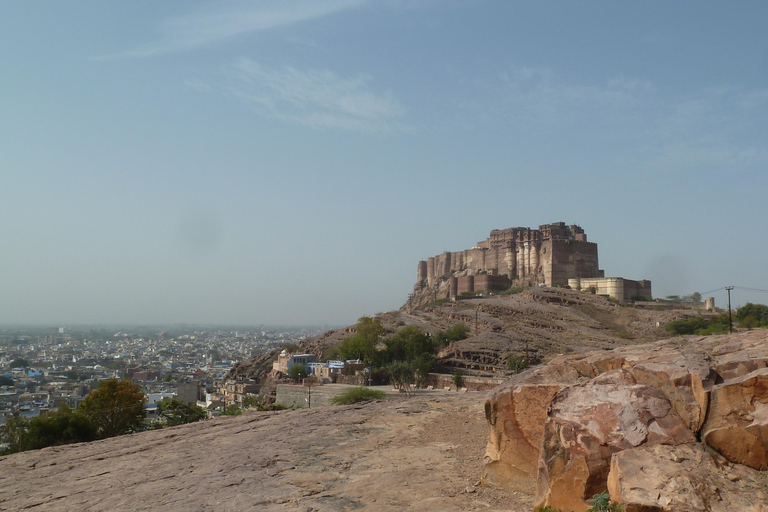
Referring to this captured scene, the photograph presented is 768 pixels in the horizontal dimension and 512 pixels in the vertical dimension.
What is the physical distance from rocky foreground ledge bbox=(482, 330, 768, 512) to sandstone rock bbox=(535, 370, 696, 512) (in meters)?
0.01

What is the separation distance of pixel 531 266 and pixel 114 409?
57.9m

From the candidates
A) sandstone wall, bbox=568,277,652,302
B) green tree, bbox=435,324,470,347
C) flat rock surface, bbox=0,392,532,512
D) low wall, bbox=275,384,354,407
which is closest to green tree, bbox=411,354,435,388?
low wall, bbox=275,384,354,407

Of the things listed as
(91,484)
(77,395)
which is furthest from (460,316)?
(91,484)

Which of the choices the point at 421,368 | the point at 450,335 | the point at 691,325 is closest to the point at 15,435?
the point at 421,368

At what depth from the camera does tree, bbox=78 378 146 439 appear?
26156mm

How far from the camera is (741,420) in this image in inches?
260

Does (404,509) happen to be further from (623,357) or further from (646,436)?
(623,357)

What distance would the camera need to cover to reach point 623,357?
891cm

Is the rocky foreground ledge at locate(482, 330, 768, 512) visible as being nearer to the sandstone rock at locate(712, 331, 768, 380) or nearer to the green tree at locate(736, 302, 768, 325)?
the sandstone rock at locate(712, 331, 768, 380)

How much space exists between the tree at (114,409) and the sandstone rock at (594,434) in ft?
73.8

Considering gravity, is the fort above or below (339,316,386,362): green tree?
above

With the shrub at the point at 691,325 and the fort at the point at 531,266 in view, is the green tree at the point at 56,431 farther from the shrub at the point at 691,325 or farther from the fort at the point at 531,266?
the fort at the point at 531,266

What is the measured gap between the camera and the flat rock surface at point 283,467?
344 inches

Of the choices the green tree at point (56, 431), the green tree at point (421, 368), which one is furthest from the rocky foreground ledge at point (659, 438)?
→ the green tree at point (421, 368)
